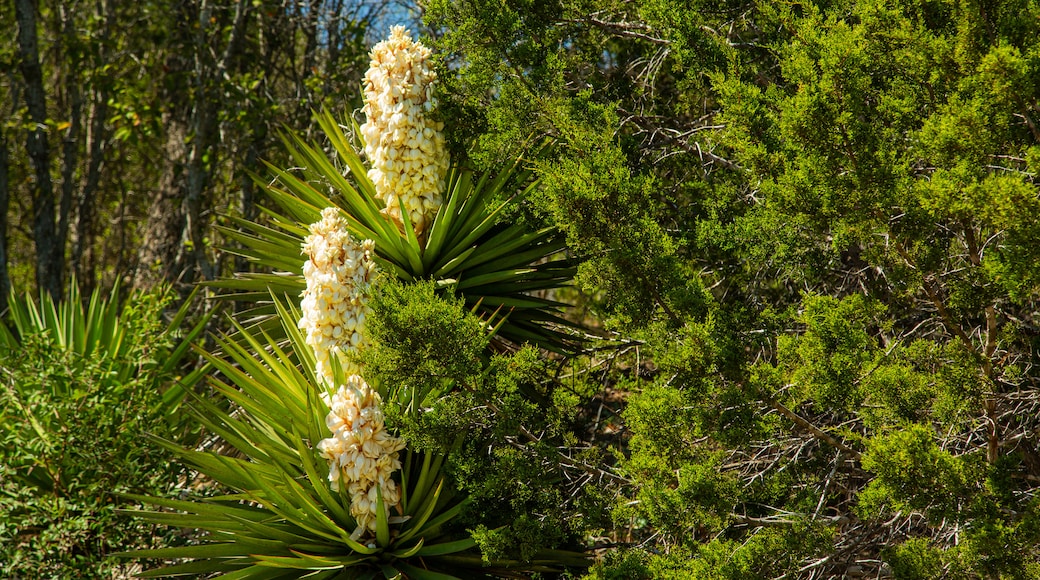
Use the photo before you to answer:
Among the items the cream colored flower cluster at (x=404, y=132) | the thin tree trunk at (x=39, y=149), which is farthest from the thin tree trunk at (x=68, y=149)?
the cream colored flower cluster at (x=404, y=132)

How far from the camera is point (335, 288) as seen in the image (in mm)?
3342

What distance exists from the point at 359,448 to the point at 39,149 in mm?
5880

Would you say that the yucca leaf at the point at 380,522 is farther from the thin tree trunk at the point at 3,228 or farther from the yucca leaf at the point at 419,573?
the thin tree trunk at the point at 3,228

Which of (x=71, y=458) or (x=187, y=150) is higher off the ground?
(x=187, y=150)

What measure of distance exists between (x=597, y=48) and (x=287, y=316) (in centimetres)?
193

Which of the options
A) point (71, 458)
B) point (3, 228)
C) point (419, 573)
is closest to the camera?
point (419, 573)

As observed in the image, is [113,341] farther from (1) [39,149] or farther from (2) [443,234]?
(1) [39,149]

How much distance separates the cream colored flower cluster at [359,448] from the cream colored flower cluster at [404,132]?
1136 mm

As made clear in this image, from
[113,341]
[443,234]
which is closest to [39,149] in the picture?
[113,341]

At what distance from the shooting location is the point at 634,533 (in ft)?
12.6

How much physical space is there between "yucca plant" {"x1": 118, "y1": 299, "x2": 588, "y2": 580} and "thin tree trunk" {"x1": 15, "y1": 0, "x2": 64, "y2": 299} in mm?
4422

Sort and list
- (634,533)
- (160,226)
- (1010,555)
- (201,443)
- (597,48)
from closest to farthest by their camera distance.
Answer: (1010,555), (634,533), (597,48), (201,443), (160,226)

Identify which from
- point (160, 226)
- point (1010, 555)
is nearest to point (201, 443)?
point (160, 226)

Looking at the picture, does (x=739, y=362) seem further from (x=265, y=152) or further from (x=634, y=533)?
(x=265, y=152)
